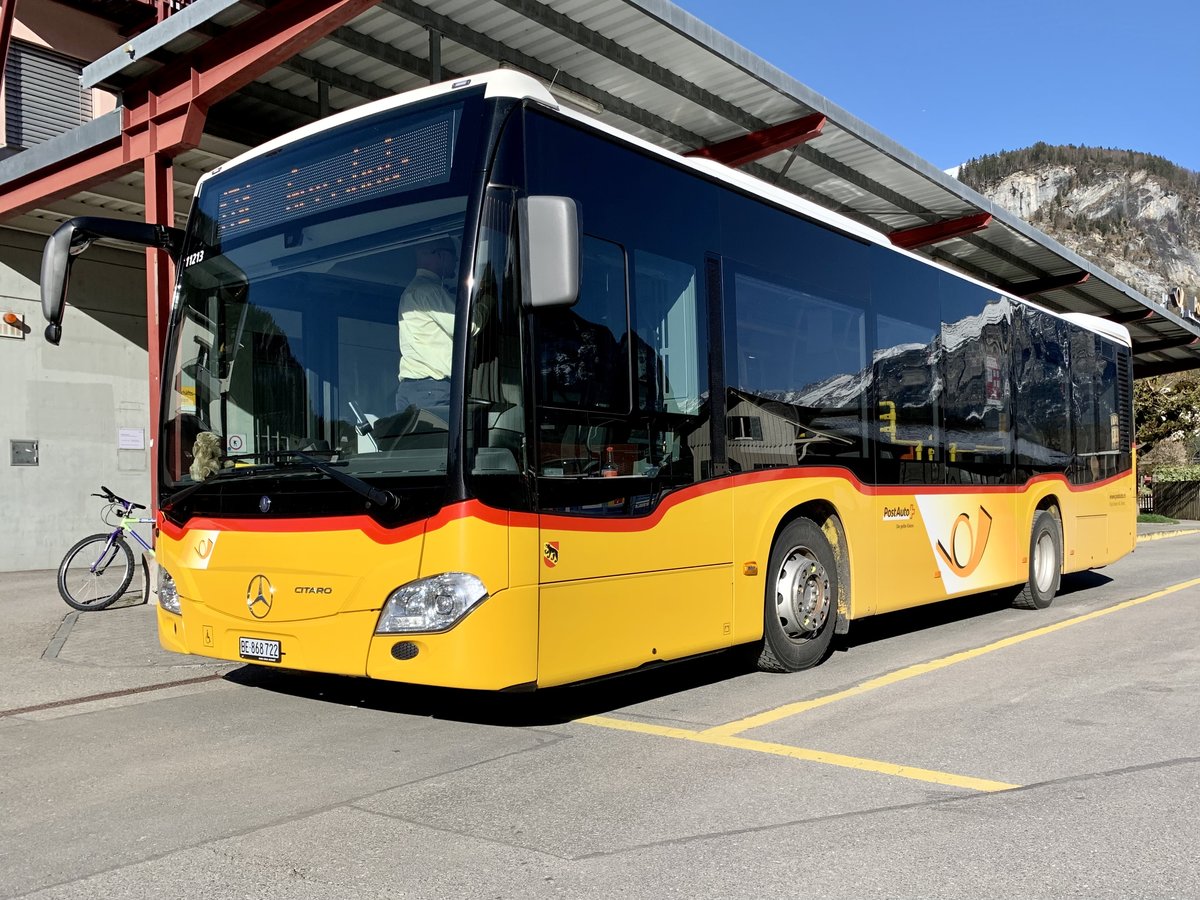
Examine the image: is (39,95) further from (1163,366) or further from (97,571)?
(1163,366)

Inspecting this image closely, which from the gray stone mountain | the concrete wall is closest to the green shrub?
the concrete wall

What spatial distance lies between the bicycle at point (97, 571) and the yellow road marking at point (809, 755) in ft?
23.0

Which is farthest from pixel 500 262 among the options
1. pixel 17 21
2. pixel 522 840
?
pixel 17 21

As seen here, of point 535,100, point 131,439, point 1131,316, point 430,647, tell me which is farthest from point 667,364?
point 1131,316

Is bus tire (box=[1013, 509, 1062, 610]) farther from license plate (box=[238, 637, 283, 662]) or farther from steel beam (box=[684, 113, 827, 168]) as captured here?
license plate (box=[238, 637, 283, 662])

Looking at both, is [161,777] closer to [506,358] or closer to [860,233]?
[506,358]

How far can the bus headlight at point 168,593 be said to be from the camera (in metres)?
6.49

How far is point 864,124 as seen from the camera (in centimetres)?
1327

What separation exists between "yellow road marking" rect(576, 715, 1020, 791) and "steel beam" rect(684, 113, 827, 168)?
27.1ft

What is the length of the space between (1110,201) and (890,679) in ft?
614

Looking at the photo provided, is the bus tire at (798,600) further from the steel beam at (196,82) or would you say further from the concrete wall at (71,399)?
the concrete wall at (71,399)

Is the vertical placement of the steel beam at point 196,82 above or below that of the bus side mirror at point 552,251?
above

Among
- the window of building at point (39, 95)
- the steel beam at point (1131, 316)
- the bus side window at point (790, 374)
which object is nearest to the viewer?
the bus side window at point (790, 374)

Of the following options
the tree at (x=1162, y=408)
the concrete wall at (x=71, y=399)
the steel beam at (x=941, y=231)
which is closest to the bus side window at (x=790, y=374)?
the steel beam at (x=941, y=231)
